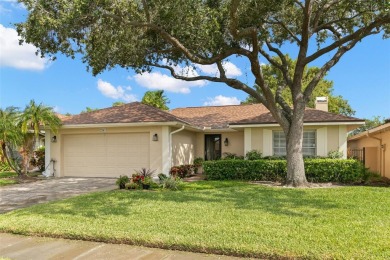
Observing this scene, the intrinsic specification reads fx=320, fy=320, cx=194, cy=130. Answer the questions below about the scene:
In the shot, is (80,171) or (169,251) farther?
(80,171)

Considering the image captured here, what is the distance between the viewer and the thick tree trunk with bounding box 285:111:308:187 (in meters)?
12.3

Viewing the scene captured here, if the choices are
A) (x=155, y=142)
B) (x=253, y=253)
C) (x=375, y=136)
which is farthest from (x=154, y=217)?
(x=375, y=136)

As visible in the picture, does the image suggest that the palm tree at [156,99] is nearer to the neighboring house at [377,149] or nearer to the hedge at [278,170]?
the hedge at [278,170]

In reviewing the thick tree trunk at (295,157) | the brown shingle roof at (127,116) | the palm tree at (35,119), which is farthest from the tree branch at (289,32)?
the palm tree at (35,119)

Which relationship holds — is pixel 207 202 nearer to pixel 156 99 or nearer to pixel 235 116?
pixel 235 116

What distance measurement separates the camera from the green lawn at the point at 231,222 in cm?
498

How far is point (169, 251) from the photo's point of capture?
5105mm

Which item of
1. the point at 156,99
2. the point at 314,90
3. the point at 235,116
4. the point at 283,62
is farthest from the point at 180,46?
the point at 314,90

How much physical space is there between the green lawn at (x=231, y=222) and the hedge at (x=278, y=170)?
3798 millimetres

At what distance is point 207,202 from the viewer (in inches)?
340

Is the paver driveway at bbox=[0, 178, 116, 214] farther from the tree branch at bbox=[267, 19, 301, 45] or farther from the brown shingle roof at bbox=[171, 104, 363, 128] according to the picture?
the tree branch at bbox=[267, 19, 301, 45]

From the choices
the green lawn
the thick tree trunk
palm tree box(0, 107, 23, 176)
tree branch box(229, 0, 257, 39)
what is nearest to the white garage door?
palm tree box(0, 107, 23, 176)

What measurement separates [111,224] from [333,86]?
36.3m

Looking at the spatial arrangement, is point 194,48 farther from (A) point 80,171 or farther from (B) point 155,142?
(A) point 80,171
